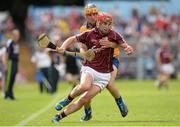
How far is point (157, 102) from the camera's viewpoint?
2478cm

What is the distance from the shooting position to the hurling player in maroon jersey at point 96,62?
632 inches

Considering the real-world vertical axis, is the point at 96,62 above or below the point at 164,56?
above

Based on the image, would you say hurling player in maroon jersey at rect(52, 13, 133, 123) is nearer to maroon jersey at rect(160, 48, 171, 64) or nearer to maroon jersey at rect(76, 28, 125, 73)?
maroon jersey at rect(76, 28, 125, 73)

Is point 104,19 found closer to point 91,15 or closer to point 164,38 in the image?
point 91,15

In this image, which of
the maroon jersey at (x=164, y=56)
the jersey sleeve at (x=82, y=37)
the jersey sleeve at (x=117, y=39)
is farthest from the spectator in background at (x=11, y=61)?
the jersey sleeve at (x=117, y=39)

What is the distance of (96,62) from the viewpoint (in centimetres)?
1630

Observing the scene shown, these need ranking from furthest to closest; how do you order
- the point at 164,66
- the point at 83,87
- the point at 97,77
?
the point at 164,66 → the point at 97,77 → the point at 83,87

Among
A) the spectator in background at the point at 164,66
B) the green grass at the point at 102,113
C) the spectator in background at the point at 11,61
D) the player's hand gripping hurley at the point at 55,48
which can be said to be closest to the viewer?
the player's hand gripping hurley at the point at 55,48

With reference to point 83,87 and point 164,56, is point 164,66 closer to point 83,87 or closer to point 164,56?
point 164,56

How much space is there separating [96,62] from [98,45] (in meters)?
0.35

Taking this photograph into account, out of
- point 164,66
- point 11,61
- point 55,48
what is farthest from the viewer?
point 164,66

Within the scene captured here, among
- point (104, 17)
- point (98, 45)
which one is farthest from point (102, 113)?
point (104, 17)

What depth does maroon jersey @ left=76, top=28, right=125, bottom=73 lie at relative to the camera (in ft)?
53.4

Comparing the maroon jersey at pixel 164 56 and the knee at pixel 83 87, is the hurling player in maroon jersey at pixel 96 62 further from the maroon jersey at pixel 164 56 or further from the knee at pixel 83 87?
the maroon jersey at pixel 164 56
